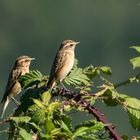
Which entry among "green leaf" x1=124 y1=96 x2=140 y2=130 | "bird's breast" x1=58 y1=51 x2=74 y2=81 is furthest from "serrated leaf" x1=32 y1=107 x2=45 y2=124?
"bird's breast" x1=58 y1=51 x2=74 y2=81

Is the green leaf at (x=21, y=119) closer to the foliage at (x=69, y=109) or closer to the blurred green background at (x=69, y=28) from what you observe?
the foliage at (x=69, y=109)

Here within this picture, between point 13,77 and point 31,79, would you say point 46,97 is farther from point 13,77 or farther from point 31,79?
point 13,77

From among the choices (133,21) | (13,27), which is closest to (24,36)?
(13,27)

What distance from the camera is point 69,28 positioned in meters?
54.9

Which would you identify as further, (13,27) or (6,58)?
(13,27)

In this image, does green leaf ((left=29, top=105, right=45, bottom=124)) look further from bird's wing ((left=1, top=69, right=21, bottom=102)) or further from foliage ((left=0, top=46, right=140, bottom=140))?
bird's wing ((left=1, top=69, right=21, bottom=102))

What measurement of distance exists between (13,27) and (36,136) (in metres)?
55.4

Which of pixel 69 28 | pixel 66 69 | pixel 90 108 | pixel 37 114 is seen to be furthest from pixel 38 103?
pixel 69 28

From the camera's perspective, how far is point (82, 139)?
298 cm

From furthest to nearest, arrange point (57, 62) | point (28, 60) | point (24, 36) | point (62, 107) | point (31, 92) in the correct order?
point (24, 36), point (28, 60), point (57, 62), point (31, 92), point (62, 107)

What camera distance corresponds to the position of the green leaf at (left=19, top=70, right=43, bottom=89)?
367cm

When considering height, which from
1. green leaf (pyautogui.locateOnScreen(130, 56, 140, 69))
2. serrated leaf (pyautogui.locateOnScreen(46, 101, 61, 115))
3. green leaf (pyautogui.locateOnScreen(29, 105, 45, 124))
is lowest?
green leaf (pyautogui.locateOnScreen(29, 105, 45, 124))

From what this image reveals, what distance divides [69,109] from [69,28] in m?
51.6

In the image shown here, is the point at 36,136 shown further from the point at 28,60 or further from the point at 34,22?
the point at 34,22
